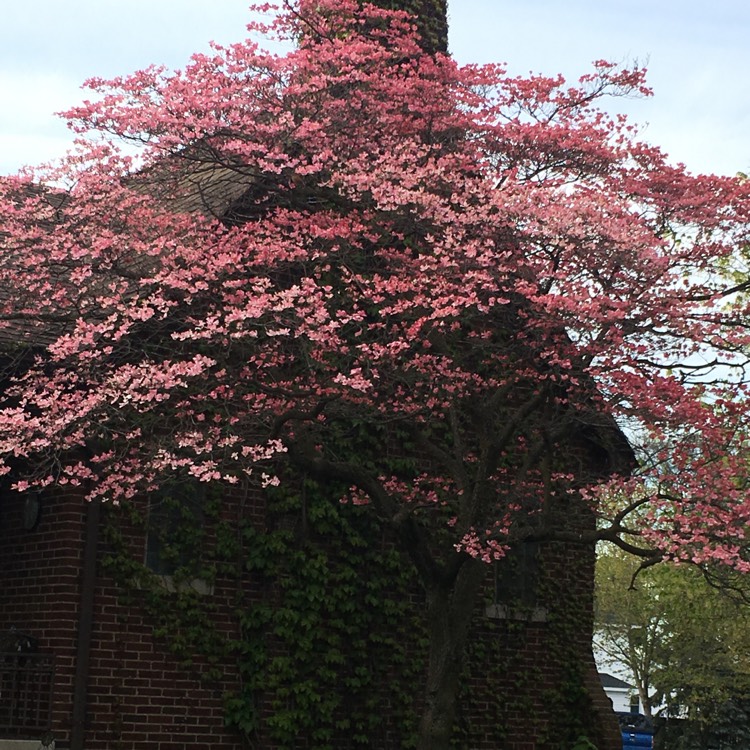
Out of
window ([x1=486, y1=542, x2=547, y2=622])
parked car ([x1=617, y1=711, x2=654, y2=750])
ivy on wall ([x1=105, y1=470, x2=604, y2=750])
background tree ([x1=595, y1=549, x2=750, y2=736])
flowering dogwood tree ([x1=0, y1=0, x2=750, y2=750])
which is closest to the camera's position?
flowering dogwood tree ([x1=0, y1=0, x2=750, y2=750])

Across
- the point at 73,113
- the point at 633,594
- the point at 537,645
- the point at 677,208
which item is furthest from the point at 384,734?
the point at 633,594

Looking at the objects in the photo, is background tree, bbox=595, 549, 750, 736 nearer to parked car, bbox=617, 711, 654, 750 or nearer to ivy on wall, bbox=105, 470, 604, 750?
parked car, bbox=617, 711, 654, 750

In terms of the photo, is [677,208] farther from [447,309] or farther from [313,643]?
[313,643]

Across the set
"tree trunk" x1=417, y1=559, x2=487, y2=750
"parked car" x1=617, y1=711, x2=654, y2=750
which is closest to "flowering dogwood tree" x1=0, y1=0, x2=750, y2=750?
"tree trunk" x1=417, y1=559, x2=487, y2=750

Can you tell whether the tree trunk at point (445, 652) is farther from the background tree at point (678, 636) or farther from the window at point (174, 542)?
the background tree at point (678, 636)

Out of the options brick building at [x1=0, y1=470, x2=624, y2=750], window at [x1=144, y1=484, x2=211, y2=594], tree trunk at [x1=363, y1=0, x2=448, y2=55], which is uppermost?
tree trunk at [x1=363, y1=0, x2=448, y2=55]

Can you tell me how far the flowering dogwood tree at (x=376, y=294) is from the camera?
42.8ft

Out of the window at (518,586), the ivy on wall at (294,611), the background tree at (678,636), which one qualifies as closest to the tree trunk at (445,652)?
the ivy on wall at (294,611)

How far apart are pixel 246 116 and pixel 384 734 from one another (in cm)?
796

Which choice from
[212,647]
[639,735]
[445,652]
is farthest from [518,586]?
[639,735]

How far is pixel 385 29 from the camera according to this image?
17859mm

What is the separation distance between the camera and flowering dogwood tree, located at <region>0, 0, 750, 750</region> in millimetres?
13047

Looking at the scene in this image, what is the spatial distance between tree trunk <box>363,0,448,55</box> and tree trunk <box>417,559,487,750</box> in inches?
358

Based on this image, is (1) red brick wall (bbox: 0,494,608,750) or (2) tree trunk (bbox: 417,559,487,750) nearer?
(2) tree trunk (bbox: 417,559,487,750)
